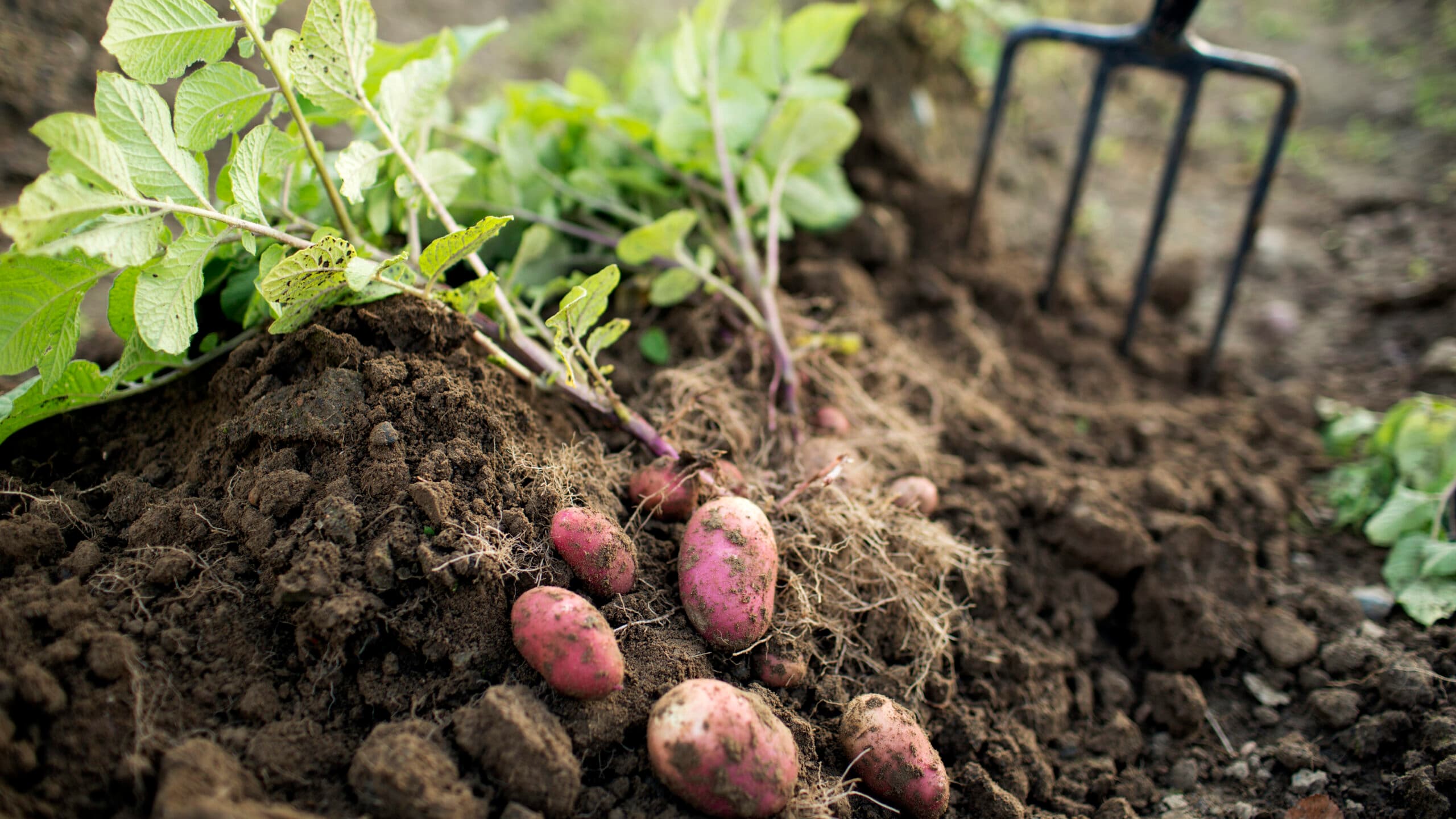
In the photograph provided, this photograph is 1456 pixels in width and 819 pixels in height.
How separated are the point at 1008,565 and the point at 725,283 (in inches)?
40.4

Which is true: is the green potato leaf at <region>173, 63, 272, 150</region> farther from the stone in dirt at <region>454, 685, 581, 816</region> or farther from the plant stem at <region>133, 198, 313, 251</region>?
the stone in dirt at <region>454, 685, 581, 816</region>

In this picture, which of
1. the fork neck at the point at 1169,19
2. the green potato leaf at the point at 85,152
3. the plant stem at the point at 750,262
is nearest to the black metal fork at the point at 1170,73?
the fork neck at the point at 1169,19

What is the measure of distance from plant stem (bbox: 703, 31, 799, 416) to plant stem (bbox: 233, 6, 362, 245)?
99 centimetres

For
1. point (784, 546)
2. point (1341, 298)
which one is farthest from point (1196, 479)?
point (1341, 298)

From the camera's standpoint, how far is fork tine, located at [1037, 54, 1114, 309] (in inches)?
103

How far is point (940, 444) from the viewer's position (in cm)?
212

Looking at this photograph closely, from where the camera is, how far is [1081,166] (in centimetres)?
266

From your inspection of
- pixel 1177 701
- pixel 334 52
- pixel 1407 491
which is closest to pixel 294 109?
pixel 334 52

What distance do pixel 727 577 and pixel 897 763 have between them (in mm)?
423

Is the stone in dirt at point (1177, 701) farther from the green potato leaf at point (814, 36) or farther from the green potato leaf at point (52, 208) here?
the green potato leaf at point (52, 208)

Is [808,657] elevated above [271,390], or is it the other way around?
[271,390]

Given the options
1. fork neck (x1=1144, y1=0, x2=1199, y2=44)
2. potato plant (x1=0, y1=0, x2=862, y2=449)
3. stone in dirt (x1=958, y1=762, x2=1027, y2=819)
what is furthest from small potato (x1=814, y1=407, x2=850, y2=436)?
fork neck (x1=1144, y1=0, x2=1199, y2=44)

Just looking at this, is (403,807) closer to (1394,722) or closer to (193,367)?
(193,367)

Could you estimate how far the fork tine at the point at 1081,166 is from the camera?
2621mm
